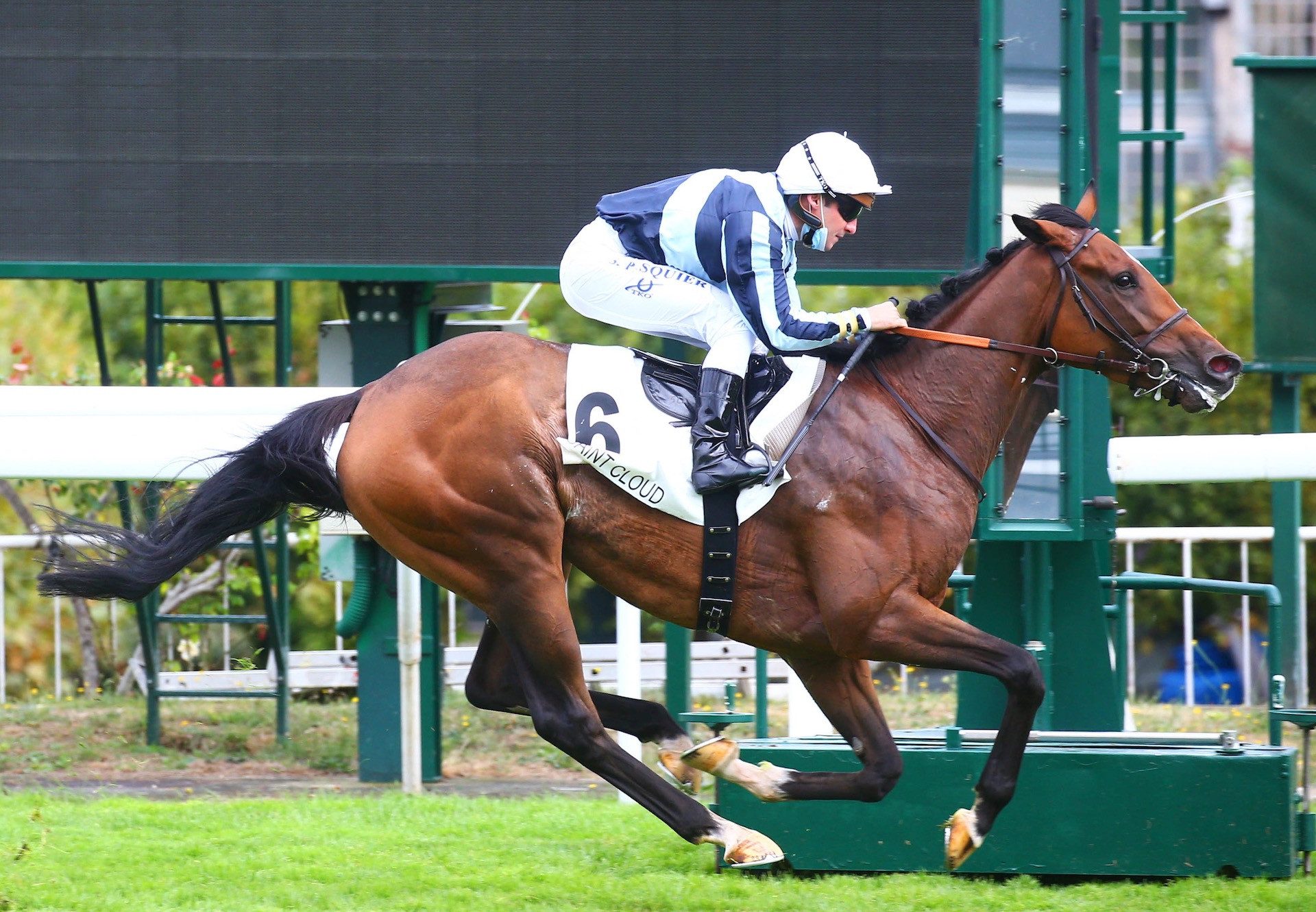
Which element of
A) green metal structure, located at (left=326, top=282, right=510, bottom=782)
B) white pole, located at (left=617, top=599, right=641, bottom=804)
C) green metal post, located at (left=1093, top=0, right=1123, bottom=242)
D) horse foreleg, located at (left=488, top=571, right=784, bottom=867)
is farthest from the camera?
green metal structure, located at (left=326, top=282, right=510, bottom=782)

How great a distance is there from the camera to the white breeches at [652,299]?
4.40m

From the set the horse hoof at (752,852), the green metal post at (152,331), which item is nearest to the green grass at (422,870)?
the horse hoof at (752,852)

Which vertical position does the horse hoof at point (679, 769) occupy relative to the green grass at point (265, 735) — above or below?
above

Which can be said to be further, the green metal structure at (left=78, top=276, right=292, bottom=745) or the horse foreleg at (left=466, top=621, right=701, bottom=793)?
the green metal structure at (left=78, top=276, right=292, bottom=745)

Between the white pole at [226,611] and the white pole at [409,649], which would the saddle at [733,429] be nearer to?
the white pole at [409,649]

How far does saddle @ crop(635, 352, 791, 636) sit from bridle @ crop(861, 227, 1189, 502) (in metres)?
0.36

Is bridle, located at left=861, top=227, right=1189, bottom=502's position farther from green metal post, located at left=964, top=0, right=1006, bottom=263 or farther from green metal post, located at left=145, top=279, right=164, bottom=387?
green metal post, located at left=145, top=279, right=164, bottom=387

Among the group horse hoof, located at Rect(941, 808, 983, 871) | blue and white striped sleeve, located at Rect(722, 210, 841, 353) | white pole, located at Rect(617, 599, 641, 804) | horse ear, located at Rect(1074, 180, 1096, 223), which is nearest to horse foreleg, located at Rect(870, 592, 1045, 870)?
horse hoof, located at Rect(941, 808, 983, 871)

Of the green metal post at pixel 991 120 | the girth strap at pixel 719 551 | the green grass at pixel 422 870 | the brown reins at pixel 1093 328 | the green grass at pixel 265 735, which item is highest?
the green metal post at pixel 991 120

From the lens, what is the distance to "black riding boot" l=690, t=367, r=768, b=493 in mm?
4254

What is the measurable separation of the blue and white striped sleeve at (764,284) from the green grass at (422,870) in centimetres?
159

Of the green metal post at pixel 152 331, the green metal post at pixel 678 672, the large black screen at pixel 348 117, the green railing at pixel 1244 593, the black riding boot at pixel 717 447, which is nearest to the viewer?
the black riding boot at pixel 717 447

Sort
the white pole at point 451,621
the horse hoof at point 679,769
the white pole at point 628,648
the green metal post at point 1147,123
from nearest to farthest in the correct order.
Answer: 1. the horse hoof at point 679,769
2. the green metal post at point 1147,123
3. the white pole at point 628,648
4. the white pole at point 451,621

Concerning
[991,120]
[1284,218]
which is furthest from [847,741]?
[1284,218]
